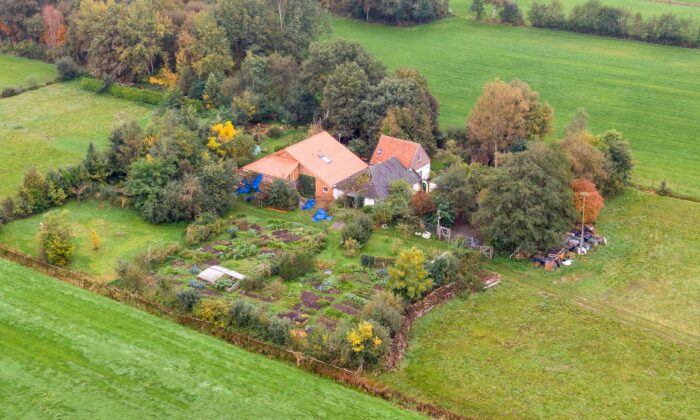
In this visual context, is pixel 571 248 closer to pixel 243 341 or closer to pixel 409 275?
pixel 409 275

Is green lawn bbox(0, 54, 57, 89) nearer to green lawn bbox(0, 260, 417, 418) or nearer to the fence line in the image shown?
the fence line

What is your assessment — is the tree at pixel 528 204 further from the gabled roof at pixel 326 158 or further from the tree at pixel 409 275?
the gabled roof at pixel 326 158

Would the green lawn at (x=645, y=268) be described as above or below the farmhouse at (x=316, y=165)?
below

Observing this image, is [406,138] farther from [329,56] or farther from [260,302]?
→ [260,302]

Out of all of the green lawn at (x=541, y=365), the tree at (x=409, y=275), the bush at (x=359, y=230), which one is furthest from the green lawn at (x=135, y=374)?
the bush at (x=359, y=230)

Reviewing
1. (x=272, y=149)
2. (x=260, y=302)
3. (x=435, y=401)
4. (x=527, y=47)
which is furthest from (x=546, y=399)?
(x=527, y=47)
